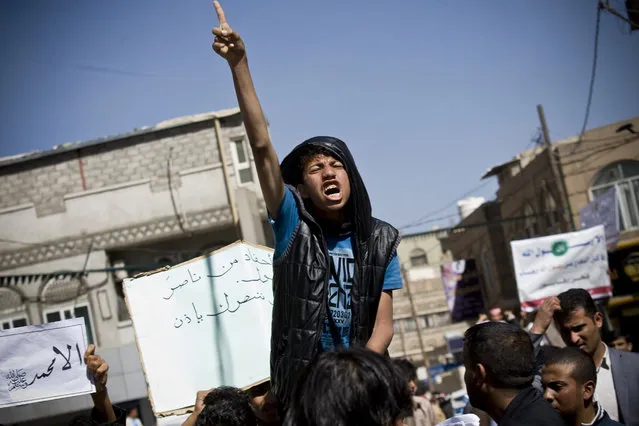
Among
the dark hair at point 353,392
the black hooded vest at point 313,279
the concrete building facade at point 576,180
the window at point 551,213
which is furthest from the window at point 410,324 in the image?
the dark hair at point 353,392

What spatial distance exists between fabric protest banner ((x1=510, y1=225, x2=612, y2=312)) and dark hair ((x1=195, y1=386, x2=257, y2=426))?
918cm

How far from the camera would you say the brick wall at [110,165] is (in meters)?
26.9

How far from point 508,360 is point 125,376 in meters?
23.2

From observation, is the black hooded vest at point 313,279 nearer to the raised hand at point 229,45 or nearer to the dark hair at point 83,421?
the raised hand at point 229,45

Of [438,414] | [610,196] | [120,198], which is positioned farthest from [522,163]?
[438,414]

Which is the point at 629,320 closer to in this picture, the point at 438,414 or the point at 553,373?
the point at 438,414

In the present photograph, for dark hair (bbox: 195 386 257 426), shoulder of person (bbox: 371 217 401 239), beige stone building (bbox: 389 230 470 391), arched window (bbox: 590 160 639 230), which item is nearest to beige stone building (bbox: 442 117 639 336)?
arched window (bbox: 590 160 639 230)

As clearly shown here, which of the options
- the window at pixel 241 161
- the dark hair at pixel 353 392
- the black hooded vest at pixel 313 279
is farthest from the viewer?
the window at pixel 241 161

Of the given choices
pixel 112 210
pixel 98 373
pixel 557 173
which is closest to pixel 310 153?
pixel 98 373

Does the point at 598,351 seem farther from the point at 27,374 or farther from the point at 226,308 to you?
the point at 27,374

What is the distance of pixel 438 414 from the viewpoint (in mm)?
11656

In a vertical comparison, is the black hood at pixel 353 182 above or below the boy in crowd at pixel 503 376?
above

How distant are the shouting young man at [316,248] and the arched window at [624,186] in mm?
26226

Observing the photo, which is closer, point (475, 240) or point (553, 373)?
point (553, 373)
